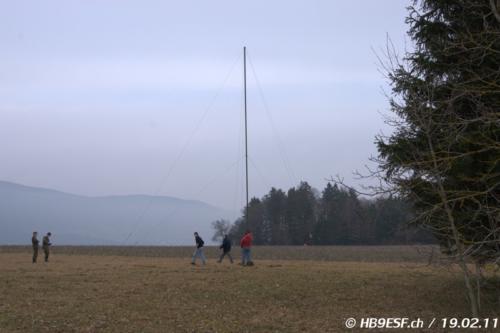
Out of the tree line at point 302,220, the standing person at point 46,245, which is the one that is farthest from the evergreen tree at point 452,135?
the tree line at point 302,220

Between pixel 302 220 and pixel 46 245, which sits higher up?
pixel 302 220

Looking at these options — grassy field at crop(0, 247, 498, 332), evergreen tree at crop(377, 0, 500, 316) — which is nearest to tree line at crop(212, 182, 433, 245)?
grassy field at crop(0, 247, 498, 332)

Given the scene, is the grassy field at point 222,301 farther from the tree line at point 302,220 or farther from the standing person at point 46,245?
the tree line at point 302,220

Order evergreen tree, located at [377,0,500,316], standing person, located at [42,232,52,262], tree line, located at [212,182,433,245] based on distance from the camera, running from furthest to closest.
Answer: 1. tree line, located at [212,182,433,245]
2. standing person, located at [42,232,52,262]
3. evergreen tree, located at [377,0,500,316]

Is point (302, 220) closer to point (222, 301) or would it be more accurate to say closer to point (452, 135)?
point (222, 301)

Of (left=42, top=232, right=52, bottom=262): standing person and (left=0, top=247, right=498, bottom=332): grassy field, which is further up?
(left=42, top=232, right=52, bottom=262): standing person

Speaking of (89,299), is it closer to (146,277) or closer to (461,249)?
(146,277)

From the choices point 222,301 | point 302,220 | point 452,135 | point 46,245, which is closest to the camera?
point 452,135

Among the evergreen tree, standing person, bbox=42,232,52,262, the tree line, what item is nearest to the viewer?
the evergreen tree

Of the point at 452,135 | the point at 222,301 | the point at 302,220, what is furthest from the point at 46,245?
the point at 302,220

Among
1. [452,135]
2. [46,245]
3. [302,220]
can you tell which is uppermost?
[302,220]

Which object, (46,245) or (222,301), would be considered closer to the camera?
(222,301)

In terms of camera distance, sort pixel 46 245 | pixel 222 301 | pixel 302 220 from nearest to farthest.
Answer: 1. pixel 222 301
2. pixel 46 245
3. pixel 302 220

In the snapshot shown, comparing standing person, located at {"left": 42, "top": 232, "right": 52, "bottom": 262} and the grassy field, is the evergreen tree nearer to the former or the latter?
the grassy field
